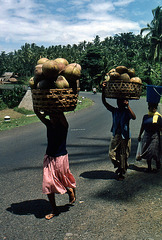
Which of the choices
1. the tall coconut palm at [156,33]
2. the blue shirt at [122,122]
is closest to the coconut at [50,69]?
the blue shirt at [122,122]

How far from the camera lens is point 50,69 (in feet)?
11.8

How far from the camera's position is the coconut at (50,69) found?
11.8 feet

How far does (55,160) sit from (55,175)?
8.6 inches

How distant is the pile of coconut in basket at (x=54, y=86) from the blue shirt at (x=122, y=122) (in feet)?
6.11

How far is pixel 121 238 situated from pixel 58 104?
74.2 inches

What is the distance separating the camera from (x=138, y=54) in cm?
6006

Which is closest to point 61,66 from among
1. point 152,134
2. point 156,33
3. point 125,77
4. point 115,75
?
point 115,75

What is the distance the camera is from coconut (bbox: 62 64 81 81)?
3807 millimetres

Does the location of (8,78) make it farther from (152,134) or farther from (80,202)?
(80,202)

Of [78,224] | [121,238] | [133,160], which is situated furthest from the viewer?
[133,160]

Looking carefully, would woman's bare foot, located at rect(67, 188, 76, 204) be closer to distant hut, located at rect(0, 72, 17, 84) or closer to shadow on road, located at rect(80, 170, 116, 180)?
shadow on road, located at rect(80, 170, 116, 180)

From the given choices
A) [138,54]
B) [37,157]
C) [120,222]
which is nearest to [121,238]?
[120,222]

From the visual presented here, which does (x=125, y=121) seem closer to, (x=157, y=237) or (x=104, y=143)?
(x=157, y=237)

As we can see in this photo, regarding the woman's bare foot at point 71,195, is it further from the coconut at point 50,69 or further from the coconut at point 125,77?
the coconut at point 125,77
